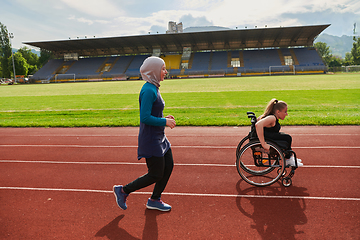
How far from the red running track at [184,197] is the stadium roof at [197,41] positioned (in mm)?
53102

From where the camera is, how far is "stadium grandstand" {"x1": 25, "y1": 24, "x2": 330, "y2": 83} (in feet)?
181

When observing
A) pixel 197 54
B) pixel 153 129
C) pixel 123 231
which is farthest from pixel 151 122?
pixel 197 54

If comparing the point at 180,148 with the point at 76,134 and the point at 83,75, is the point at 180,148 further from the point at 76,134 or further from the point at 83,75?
the point at 83,75

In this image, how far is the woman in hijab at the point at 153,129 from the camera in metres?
2.90

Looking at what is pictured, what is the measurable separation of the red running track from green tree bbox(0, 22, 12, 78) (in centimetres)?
7622

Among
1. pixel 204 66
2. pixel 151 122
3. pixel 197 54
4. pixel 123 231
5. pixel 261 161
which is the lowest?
pixel 123 231

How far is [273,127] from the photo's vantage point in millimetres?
4094

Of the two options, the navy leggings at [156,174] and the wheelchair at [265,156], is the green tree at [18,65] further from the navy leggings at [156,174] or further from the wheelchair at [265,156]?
the wheelchair at [265,156]

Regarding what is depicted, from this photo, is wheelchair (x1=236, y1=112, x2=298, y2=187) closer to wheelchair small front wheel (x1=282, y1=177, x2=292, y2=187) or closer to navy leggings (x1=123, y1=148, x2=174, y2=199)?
wheelchair small front wheel (x1=282, y1=177, x2=292, y2=187)

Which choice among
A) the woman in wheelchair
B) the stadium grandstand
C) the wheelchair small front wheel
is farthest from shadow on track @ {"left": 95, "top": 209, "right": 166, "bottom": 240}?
the stadium grandstand

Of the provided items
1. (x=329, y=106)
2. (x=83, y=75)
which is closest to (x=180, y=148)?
(x=329, y=106)

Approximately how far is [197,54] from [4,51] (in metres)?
54.4

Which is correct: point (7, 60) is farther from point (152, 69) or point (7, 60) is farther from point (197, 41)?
point (152, 69)

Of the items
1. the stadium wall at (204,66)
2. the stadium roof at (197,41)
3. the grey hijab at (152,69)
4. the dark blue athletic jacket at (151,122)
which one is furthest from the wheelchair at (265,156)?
the stadium roof at (197,41)
